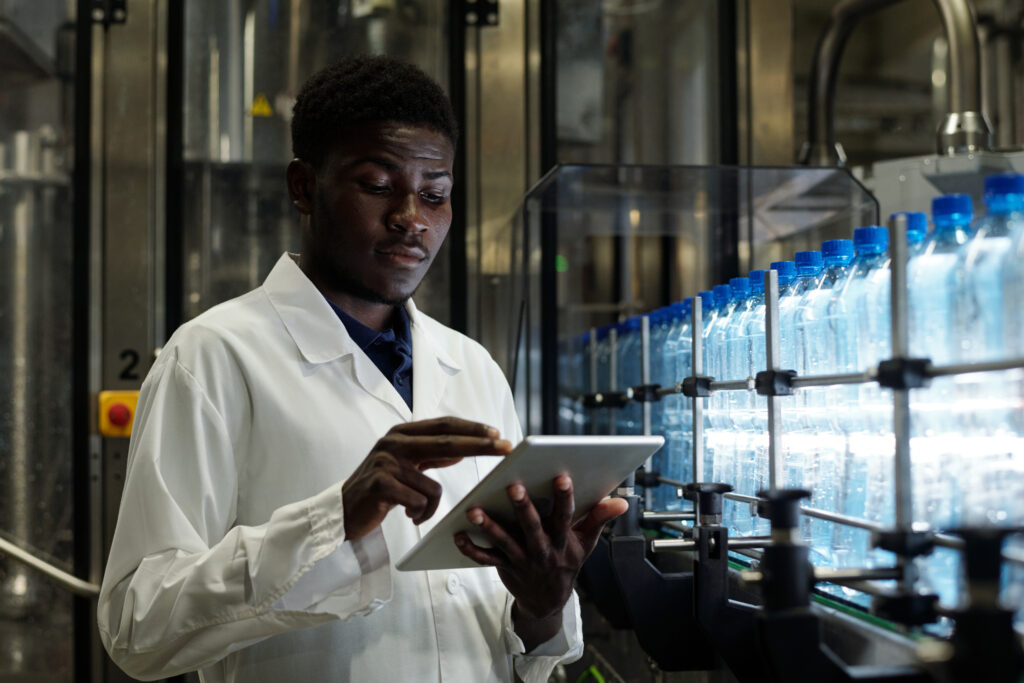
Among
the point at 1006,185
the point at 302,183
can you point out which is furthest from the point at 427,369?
the point at 1006,185

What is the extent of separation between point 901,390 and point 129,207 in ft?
7.23

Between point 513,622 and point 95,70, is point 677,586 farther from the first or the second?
point 95,70

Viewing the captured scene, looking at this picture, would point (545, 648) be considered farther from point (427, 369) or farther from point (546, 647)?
point (427, 369)

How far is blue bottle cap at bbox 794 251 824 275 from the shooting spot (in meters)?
1.38

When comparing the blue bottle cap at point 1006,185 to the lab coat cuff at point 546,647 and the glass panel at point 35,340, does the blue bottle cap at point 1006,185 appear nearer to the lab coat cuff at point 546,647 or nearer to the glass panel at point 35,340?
the lab coat cuff at point 546,647

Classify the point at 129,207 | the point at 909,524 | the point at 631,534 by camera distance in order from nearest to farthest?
the point at 909,524 → the point at 631,534 → the point at 129,207

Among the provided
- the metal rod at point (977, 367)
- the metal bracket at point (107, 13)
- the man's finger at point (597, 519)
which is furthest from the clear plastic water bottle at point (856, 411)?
the metal bracket at point (107, 13)

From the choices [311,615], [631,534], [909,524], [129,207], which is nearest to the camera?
[909,524]

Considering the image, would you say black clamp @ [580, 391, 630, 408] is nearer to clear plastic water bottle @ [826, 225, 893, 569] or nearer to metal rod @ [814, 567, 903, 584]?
clear plastic water bottle @ [826, 225, 893, 569]

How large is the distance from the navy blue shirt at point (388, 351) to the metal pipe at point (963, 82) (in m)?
1.27

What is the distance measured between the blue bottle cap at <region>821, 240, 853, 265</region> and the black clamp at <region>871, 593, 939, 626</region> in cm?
50

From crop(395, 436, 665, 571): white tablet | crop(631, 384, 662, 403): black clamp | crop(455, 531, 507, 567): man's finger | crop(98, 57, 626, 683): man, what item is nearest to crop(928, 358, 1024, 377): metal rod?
crop(395, 436, 665, 571): white tablet

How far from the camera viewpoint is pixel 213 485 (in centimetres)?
122

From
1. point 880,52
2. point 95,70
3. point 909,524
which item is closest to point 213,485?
point 909,524
